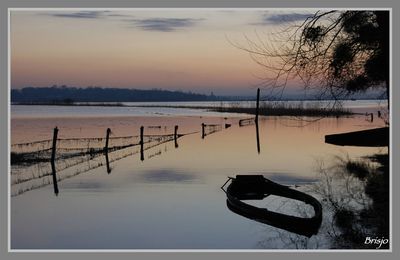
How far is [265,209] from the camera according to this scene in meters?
11.1

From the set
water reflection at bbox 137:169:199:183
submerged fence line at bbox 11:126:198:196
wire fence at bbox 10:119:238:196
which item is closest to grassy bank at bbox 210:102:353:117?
wire fence at bbox 10:119:238:196

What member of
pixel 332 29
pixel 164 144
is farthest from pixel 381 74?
pixel 164 144

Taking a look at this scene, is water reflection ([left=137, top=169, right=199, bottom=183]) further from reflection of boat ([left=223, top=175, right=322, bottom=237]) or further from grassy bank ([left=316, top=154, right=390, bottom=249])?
grassy bank ([left=316, top=154, right=390, bottom=249])

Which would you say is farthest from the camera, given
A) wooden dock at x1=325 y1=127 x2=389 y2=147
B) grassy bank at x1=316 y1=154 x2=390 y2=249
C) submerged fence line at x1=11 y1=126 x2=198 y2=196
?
wooden dock at x1=325 y1=127 x2=389 y2=147

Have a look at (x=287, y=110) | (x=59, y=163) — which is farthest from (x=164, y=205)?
(x=287, y=110)

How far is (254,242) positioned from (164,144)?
15.5m

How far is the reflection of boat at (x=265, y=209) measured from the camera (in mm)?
10664

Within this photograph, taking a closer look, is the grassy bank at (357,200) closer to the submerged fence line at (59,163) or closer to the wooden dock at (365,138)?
the wooden dock at (365,138)

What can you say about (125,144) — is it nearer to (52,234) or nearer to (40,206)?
(40,206)

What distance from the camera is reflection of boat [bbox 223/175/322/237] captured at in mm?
10664

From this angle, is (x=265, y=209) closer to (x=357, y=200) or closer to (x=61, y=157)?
(x=357, y=200)

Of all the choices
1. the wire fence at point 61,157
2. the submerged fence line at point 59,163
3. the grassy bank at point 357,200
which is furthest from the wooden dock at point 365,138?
the submerged fence line at point 59,163

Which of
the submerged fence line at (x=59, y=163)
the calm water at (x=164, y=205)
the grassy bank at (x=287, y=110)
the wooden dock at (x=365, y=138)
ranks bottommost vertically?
the calm water at (x=164, y=205)

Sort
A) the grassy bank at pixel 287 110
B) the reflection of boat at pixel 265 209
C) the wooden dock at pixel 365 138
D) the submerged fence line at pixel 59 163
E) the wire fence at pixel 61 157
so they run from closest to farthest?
the reflection of boat at pixel 265 209, the submerged fence line at pixel 59 163, the wire fence at pixel 61 157, the wooden dock at pixel 365 138, the grassy bank at pixel 287 110
